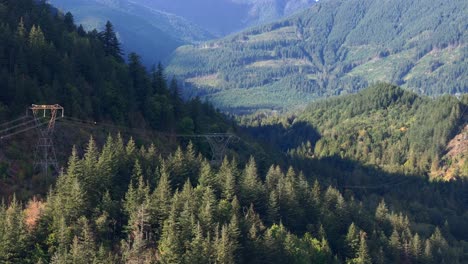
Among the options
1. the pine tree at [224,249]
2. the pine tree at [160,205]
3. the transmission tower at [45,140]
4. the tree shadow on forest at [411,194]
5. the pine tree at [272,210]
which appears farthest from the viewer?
the tree shadow on forest at [411,194]

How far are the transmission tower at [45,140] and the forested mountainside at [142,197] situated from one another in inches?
82.9

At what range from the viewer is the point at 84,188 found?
81375 millimetres

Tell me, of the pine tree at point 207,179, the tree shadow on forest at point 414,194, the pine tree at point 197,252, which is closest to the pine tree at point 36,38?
the pine tree at point 207,179

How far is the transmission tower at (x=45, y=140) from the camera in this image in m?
88.6

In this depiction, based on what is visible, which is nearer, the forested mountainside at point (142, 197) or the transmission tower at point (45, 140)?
the forested mountainside at point (142, 197)

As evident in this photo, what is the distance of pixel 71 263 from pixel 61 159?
89.5 feet

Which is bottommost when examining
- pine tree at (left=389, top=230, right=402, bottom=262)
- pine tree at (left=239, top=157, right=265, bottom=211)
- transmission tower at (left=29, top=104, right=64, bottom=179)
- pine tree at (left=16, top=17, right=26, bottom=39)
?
pine tree at (left=389, top=230, right=402, bottom=262)

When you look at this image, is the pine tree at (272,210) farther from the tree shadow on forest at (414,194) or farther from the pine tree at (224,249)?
the tree shadow on forest at (414,194)

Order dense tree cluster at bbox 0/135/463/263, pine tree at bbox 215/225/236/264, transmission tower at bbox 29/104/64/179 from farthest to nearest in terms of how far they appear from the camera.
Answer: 1. transmission tower at bbox 29/104/64/179
2. pine tree at bbox 215/225/236/264
3. dense tree cluster at bbox 0/135/463/263

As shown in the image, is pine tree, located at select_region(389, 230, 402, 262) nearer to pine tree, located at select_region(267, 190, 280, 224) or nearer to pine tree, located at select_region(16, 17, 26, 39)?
pine tree, located at select_region(267, 190, 280, 224)

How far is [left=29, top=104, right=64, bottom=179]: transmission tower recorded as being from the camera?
88.6m

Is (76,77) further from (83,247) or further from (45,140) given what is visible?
(83,247)

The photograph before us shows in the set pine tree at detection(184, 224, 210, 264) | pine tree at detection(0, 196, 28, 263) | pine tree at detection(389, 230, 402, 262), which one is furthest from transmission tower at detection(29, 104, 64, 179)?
pine tree at detection(389, 230, 402, 262)

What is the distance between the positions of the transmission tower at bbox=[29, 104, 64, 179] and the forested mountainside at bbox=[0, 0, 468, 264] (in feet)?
6.91
